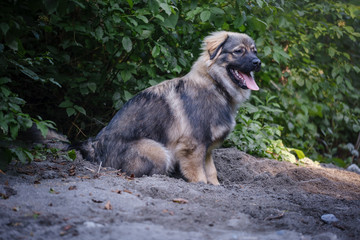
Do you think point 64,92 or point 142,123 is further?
point 64,92

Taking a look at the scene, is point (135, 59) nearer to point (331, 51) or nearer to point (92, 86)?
point (92, 86)

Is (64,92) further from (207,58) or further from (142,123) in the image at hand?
(207,58)

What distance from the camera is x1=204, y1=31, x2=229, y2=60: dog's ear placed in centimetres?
446

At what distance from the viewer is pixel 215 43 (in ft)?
14.8

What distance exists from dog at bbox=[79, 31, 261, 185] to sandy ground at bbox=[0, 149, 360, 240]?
0.27 metres

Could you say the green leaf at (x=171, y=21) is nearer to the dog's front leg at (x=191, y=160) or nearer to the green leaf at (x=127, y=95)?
the green leaf at (x=127, y=95)

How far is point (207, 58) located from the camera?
14.9ft

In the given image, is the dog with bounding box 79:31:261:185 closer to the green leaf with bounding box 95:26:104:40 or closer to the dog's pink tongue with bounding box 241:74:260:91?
the dog's pink tongue with bounding box 241:74:260:91

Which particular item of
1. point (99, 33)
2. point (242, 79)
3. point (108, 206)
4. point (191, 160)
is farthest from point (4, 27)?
point (242, 79)

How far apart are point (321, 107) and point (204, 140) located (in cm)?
445

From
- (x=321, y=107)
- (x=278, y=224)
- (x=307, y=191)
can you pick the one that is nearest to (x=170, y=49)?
(x=307, y=191)

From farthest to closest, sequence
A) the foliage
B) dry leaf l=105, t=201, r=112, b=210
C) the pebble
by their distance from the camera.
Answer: the foliage
dry leaf l=105, t=201, r=112, b=210
the pebble

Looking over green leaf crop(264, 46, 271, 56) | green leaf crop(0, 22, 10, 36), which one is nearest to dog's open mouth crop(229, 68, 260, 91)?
green leaf crop(264, 46, 271, 56)

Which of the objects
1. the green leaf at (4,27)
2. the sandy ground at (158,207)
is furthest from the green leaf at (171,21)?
the green leaf at (4,27)
